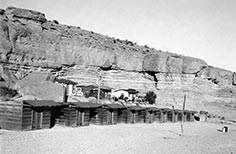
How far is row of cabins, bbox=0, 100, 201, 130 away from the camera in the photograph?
815 inches

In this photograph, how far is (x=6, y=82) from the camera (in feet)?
119

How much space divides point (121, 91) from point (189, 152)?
122 ft

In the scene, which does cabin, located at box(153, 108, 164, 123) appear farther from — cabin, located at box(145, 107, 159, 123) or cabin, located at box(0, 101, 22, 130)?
cabin, located at box(0, 101, 22, 130)

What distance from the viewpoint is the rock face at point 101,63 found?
1794 inches

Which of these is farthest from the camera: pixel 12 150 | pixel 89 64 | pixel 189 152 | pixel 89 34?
pixel 89 34

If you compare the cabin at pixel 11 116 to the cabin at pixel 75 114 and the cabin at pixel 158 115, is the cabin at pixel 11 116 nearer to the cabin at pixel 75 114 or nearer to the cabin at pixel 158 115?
the cabin at pixel 75 114

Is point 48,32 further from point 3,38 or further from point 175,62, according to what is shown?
point 175,62

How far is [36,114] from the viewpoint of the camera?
21.7 m

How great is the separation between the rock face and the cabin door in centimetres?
1877

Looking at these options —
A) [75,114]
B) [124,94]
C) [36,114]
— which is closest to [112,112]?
[75,114]

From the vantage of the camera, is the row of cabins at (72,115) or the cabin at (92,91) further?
the cabin at (92,91)

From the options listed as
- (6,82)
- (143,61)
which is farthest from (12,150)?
(143,61)

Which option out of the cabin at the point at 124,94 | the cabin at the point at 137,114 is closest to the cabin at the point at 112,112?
the cabin at the point at 137,114

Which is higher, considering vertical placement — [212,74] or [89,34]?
[89,34]
